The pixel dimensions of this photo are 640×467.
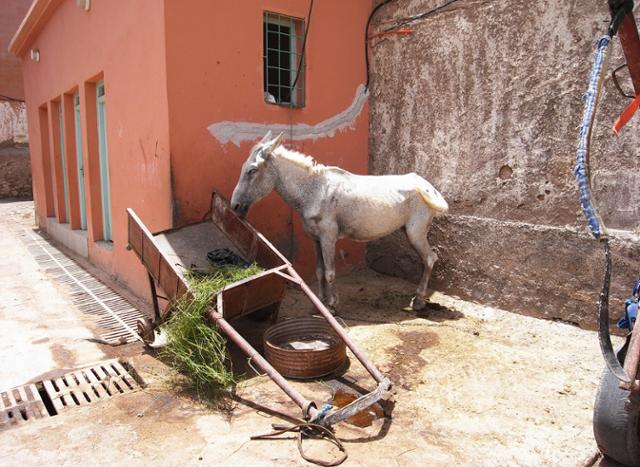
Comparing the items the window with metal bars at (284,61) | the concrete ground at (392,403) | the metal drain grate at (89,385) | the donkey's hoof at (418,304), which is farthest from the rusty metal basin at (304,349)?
the window with metal bars at (284,61)

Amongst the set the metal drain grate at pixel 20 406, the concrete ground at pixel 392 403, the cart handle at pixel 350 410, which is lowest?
the metal drain grate at pixel 20 406

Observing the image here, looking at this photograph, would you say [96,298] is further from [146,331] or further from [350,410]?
[350,410]

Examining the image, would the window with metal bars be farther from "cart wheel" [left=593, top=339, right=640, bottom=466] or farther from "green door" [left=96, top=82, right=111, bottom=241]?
"cart wheel" [left=593, top=339, right=640, bottom=466]

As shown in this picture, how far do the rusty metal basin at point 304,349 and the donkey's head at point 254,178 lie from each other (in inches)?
52.5

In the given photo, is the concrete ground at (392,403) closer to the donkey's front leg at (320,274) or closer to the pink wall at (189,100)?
the donkey's front leg at (320,274)

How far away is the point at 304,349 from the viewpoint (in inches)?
150

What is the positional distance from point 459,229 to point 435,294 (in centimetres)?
86

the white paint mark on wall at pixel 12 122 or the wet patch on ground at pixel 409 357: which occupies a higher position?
the white paint mark on wall at pixel 12 122

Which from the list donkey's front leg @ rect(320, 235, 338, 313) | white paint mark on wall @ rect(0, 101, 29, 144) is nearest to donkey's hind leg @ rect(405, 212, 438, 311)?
donkey's front leg @ rect(320, 235, 338, 313)

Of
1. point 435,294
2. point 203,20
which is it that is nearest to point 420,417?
point 435,294

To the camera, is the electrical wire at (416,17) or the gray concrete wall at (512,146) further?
the electrical wire at (416,17)

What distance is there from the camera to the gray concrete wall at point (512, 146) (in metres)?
4.35

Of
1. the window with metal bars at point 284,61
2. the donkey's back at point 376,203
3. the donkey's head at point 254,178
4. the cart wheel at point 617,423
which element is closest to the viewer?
the cart wheel at point 617,423

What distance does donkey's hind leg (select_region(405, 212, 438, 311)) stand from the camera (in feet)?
16.8
